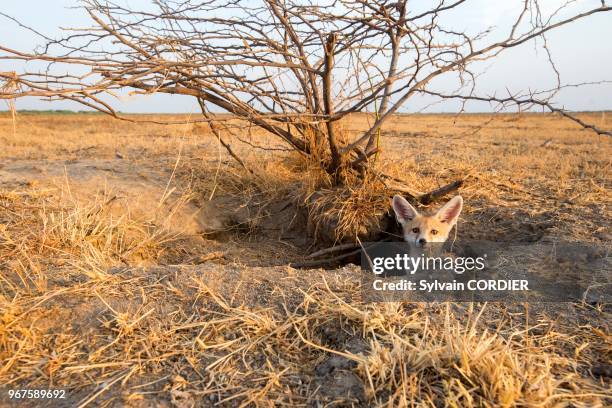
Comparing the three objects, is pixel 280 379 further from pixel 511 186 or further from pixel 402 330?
pixel 511 186

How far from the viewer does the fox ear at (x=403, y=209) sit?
365 centimetres

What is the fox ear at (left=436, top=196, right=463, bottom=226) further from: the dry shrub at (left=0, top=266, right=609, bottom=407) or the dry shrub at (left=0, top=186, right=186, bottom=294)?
the dry shrub at (left=0, top=186, right=186, bottom=294)

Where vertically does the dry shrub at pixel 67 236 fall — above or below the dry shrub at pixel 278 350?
above

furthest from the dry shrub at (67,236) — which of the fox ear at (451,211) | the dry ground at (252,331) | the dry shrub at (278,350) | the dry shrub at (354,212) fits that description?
the fox ear at (451,211)

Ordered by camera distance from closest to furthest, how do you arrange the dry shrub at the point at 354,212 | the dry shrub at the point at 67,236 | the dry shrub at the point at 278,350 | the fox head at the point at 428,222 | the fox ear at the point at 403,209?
the dry shrub at the point at 278,350, the dry shrub at the point at 67,236, the fox head at the point at 428,222, the fox ear at the point at 403,209, the dry shrub at the point at 354,212

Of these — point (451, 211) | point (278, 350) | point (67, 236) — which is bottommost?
point (278, 350)

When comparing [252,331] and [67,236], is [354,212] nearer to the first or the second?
[252,331]

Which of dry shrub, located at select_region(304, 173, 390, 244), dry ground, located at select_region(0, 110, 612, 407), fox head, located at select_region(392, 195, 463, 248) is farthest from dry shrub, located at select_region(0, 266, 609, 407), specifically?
dry shrub, located at select_region(304, 173, 390, 244)

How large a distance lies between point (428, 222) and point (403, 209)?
0.84 feet

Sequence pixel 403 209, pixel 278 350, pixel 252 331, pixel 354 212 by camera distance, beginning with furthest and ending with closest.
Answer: pixel 354 212
pixel 403 209
pixel 252 331
pixel 278 350

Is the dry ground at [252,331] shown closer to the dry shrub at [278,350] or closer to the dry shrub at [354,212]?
the dry shrub at [278,350]

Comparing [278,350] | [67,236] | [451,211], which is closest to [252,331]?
[278,350]

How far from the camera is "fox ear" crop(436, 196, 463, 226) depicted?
352cm

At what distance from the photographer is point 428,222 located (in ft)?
11.7
